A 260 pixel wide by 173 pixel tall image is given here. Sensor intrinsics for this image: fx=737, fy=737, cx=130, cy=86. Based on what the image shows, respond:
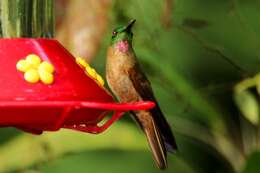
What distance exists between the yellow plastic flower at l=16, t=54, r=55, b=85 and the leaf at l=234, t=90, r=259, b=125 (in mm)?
1967

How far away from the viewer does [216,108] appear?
347 cm

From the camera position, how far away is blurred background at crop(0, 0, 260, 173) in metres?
3.44

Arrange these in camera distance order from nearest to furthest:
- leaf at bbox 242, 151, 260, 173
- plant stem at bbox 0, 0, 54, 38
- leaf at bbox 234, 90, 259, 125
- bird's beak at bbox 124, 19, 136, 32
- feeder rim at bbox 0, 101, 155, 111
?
feeder rim at bbox 0, 101, 155, 111 → plant stem at bbox 0, 0, 54, 38 → bird's beak at bbox 124, 19, 136, 32 → leaf at bbox 242, 151, 260, 173 → leaf at bbox 234, 90, 259, 125

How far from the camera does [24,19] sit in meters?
1.89

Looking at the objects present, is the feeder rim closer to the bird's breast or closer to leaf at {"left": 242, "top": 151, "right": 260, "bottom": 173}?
the bird's breast

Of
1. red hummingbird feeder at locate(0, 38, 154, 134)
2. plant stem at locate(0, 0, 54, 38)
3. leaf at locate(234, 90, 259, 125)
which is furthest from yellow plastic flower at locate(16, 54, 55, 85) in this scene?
leaf at locate(234, 90, 259, 125)

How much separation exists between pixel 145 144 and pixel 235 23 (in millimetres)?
708

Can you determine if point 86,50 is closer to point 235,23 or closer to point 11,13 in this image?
point 235,23

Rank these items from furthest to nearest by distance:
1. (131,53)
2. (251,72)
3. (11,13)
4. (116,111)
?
(251,72)
(131,53)
(11,13)
(116,111)

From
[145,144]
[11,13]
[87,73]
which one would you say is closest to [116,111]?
[87,73]

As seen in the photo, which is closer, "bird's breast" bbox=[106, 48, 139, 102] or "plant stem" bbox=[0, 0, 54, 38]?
"plant stem" bbox=[0, 0, 54, 38]

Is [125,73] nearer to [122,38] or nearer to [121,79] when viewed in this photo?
[121,79]

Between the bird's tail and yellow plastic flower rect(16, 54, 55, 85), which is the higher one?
yellow plastic flower rect(16, 54, 55, 85)

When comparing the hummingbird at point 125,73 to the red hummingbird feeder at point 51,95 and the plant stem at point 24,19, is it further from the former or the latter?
the red hummingbird feeder at point 51,95
